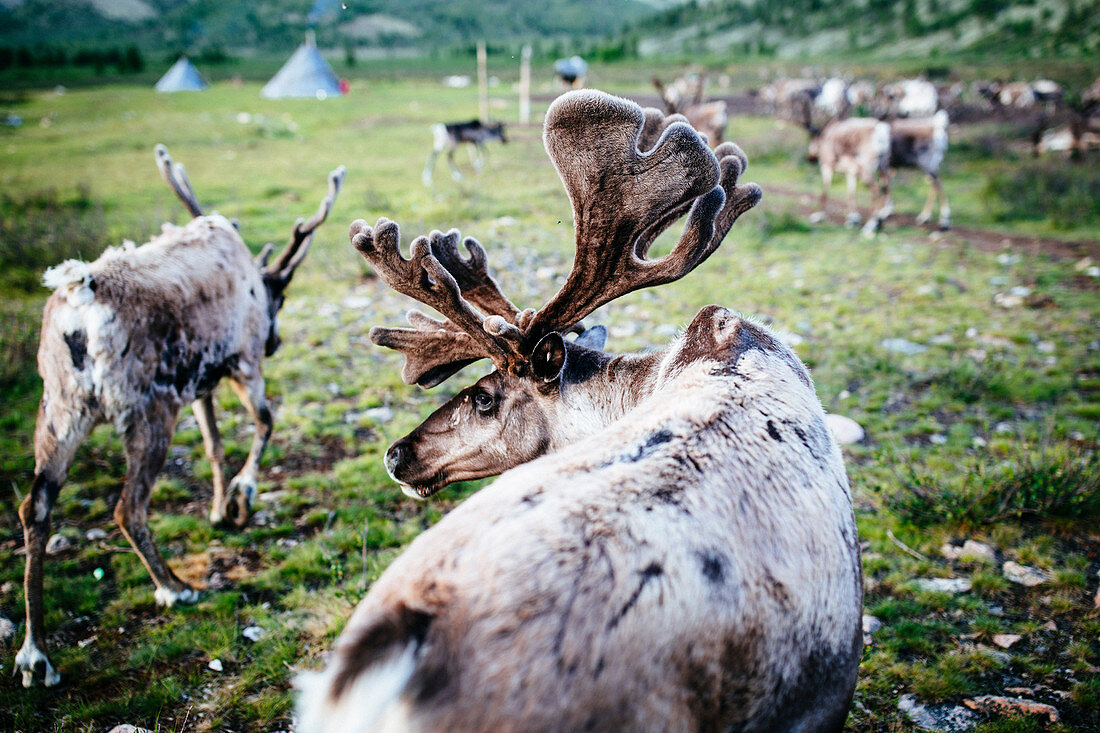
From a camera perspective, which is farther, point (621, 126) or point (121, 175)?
point (121, 175)

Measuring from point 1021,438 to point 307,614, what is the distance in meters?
5.19

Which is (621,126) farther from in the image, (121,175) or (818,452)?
(121,175)

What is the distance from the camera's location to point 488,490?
159 cm

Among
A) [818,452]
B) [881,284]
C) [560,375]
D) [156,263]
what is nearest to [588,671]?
[818,452]

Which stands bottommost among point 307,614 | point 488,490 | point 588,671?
point 307,614

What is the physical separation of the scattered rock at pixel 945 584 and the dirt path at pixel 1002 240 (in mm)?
7867

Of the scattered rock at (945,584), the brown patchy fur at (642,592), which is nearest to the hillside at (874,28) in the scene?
the scattered rock at (945,584)

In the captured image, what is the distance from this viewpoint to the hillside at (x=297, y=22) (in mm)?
84312

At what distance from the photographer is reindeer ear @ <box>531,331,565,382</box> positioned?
2.47 metres

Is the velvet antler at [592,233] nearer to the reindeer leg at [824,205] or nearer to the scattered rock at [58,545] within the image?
the scattered rock at [58,545]

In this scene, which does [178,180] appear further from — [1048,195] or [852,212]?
[1048,195]

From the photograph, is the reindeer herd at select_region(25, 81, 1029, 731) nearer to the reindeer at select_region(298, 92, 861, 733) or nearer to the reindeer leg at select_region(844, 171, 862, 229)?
the reindeer at select_region(298, 92, 861, 733)

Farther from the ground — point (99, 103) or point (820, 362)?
point (99, 103)

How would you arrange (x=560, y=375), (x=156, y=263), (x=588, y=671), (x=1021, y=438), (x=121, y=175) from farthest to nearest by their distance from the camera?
1. (x=121, y=175)
2. (x=1021, y=438)
3. (x=156, y=263)
4. (x=560, y=375)
5. (x=588, y=671)
